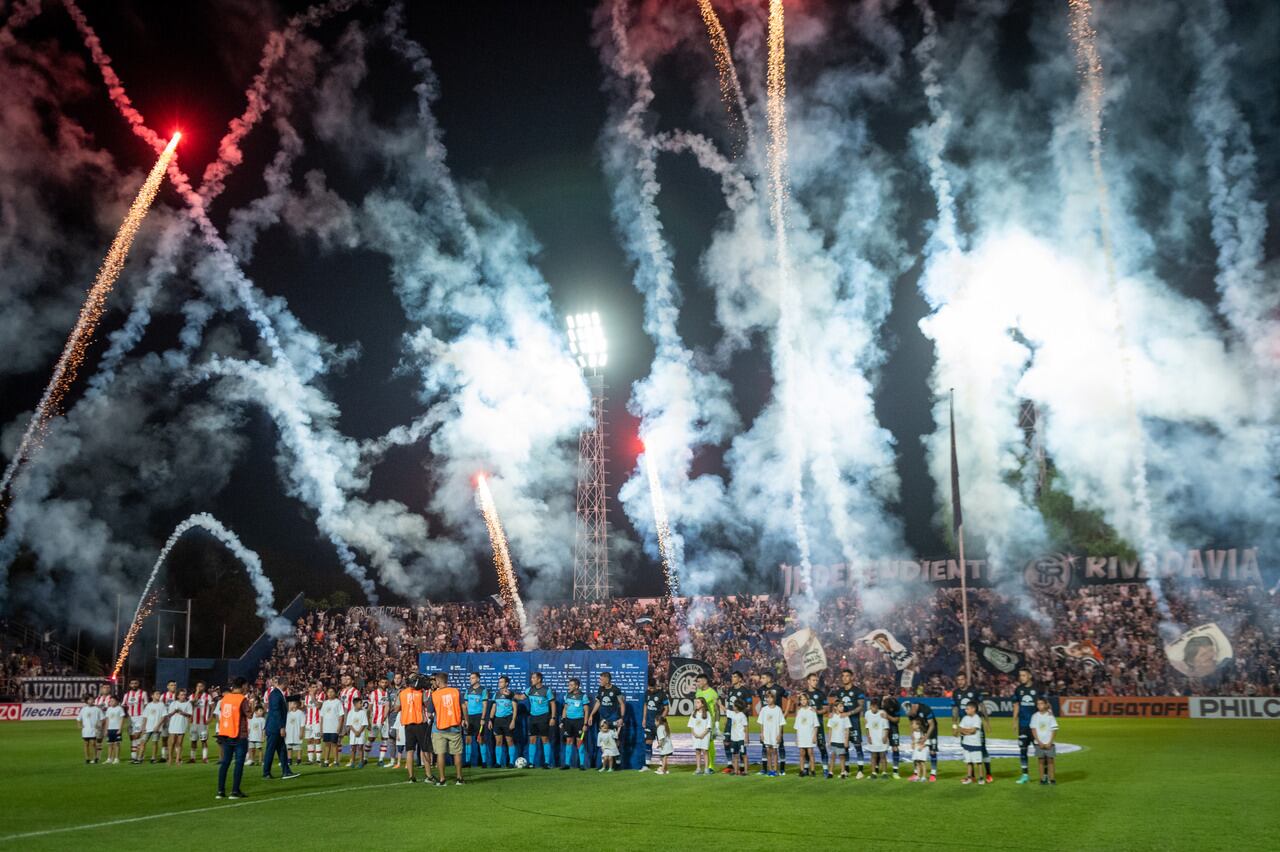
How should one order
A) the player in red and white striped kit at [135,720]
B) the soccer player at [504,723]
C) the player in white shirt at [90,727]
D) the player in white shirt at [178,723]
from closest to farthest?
the soccer player at [504,723], the player in white shirt at [178,723], the player in white shirt at [90,727], the player in red and white striped kit at [135,720]

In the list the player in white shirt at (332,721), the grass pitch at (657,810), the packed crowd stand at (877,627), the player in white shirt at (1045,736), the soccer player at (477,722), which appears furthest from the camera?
the packed crowd stand at (877,627)

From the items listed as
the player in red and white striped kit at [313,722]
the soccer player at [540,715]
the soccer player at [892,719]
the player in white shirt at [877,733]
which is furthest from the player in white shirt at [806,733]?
the player in red and white striped kit at [313,722]

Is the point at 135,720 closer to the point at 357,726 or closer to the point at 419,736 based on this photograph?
the point at 357,726

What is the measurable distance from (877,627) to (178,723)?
96.2ft

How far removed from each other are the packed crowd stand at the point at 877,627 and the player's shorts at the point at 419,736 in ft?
49.9

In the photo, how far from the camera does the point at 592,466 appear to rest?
50.1m

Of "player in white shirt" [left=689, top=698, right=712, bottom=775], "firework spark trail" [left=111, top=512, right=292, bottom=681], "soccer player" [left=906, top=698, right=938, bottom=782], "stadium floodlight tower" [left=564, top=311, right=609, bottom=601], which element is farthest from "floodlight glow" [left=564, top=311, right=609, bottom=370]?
"soccer player" [left=906, top=698, right=938, bottom=782]

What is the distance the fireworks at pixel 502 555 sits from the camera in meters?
51.8

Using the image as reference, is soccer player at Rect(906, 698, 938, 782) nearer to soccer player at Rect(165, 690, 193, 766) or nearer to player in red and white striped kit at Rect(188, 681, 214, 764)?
soccer player at Rect(165, 690, 193, 766)

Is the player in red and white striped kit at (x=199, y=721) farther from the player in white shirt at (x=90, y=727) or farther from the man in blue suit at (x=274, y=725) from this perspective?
the man in blue suit at (x=274, y=725)

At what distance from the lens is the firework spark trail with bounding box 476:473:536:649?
51.4 meters

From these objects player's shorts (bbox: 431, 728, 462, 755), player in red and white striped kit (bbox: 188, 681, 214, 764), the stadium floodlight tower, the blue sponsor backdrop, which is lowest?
player in red and white striped kit (bbox: 188, 681, 214, 764)

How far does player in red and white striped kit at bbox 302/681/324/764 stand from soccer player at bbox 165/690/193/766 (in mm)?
2674

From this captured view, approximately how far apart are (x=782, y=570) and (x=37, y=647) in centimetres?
3979
